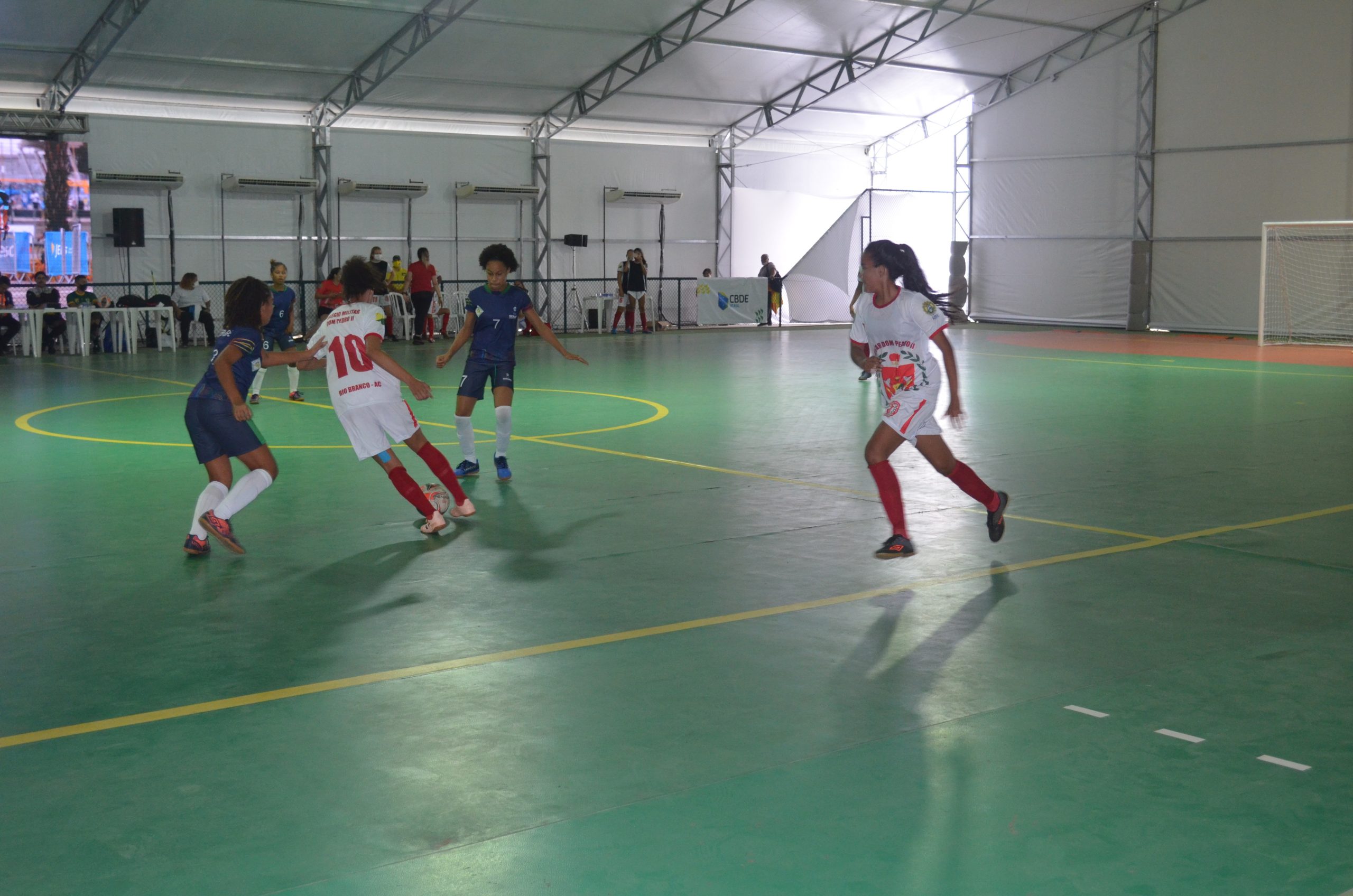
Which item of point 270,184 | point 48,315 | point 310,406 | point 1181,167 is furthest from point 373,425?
point 1181,167

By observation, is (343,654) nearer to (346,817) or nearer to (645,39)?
(346,817)

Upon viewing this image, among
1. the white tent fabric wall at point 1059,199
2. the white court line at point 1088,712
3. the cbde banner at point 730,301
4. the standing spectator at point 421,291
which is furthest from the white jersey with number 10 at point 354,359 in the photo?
the white tent fabric wall at point 1059,199

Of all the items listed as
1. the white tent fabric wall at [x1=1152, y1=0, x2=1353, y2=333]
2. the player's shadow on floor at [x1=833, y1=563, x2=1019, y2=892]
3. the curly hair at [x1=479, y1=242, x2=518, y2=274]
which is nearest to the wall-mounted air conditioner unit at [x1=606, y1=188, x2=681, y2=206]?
the white tent fabric wall at [x1=1152, y1=0, x2=1353, y2=333]

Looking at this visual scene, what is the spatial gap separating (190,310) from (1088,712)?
25.0 metres

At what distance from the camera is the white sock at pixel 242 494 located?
24.9 feet

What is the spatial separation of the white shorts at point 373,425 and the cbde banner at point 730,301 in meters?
26.8

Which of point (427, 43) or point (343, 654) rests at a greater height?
point (427, 43)

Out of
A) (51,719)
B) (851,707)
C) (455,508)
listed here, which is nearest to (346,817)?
(51,719)

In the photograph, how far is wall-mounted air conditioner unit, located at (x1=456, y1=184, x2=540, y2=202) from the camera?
3167 centimetres

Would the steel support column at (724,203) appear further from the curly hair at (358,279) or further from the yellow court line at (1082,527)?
the curly hair at (358,279)

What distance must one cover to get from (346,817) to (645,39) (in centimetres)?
2675

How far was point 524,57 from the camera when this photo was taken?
2852 centimetres

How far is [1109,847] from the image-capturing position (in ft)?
12.2

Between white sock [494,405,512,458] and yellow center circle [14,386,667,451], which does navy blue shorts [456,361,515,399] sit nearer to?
white sock [494,405,512,458]
